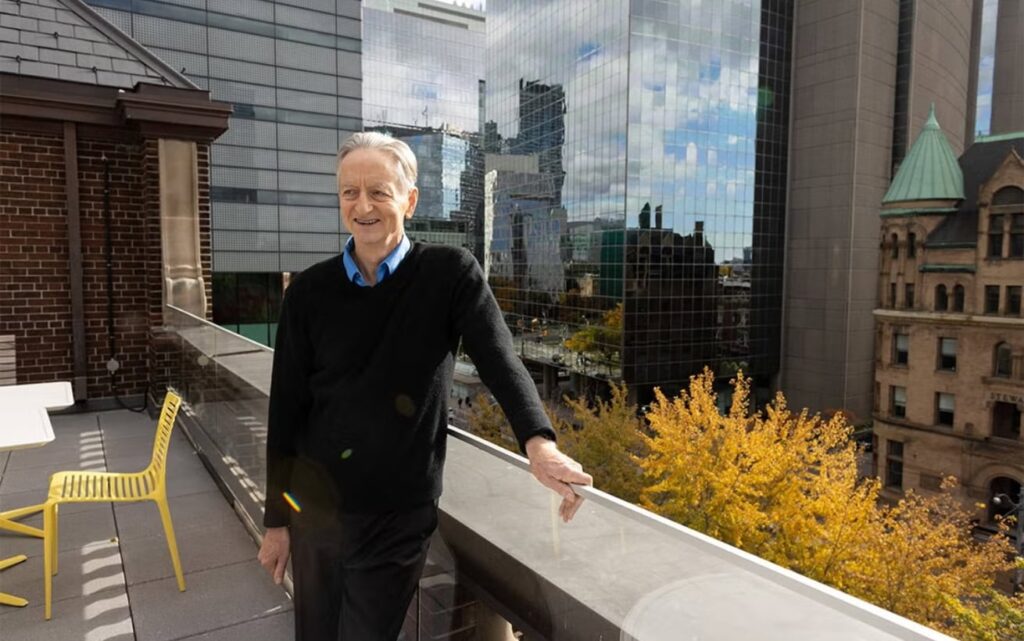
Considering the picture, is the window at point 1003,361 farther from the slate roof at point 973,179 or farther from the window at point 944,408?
the slate roof at point 973,179

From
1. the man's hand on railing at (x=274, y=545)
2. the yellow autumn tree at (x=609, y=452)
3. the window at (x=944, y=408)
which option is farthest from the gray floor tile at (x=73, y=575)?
the window at (x=944, y=408)

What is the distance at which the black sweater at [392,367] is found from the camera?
67.2 inches

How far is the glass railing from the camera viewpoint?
1.05 m

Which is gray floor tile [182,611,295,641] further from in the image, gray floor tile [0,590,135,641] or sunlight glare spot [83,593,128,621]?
sunlight glare spot [83,593,128,621]

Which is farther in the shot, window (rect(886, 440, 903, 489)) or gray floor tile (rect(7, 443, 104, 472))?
window (rect(886, 440, 903, 489))

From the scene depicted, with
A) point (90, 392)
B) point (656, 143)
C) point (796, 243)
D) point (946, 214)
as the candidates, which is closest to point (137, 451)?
point (90, 392)

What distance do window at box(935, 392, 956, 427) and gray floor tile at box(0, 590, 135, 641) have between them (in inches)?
1547

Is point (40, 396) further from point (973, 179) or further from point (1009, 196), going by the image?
point (973, 179)

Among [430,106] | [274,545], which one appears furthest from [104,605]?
[430,106]

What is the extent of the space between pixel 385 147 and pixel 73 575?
10.8 feet

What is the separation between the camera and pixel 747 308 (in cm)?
4600

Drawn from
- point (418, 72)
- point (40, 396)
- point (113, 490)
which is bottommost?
point (113, 490)

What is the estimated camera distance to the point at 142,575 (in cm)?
356

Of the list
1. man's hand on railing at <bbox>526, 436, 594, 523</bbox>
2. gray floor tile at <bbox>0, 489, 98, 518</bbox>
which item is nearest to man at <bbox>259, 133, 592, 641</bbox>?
man's hand on railing at <bbox>526, 436, 594, 523</bbox>
